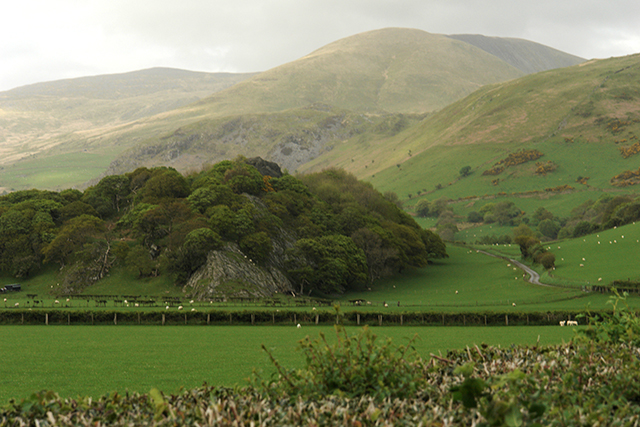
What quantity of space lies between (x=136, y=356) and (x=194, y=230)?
50.0 m

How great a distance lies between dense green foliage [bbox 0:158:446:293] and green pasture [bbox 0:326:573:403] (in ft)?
113

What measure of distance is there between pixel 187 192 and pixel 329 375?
88271mm

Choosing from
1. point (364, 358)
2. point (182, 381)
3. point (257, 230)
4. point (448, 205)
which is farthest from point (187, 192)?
point (448, 205)

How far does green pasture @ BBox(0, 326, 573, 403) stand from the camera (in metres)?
17.7

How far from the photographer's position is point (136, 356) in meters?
24.8

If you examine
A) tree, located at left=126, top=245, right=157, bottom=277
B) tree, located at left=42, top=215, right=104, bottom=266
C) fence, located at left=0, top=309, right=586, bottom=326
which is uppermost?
tree, located at left=42, top=215, right=104, bottom=266

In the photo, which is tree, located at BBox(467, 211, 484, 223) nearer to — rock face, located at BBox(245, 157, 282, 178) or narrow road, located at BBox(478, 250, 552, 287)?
narrow road, located at BBox(478, 250, 552, 287)

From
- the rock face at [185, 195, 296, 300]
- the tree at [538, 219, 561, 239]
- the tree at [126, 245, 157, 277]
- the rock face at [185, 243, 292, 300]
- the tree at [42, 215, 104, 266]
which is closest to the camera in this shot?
the rock face at [185, 243, 292, 300]

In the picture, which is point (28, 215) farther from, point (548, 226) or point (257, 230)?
point (548, 226)

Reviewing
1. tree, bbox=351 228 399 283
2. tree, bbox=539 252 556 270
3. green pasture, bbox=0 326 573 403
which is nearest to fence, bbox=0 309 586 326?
green pasture, bbox=0 326 573 403

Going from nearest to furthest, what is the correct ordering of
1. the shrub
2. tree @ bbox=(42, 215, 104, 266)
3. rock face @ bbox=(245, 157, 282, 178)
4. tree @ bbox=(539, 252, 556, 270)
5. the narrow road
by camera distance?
the shrub, tree @ bbox=(42, 215, 104, 266), the narrow road, tree @ bbox=(539, 252, 556, 270), rock face @ bbox=(245, 157, 282, 178)

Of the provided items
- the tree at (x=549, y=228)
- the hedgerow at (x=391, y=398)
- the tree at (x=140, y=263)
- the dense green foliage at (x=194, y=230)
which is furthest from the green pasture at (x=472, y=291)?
the tree at (x=549, y=228)

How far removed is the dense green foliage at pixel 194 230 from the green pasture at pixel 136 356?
3430 centimetres

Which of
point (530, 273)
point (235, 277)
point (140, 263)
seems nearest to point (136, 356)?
point (235, 277)
